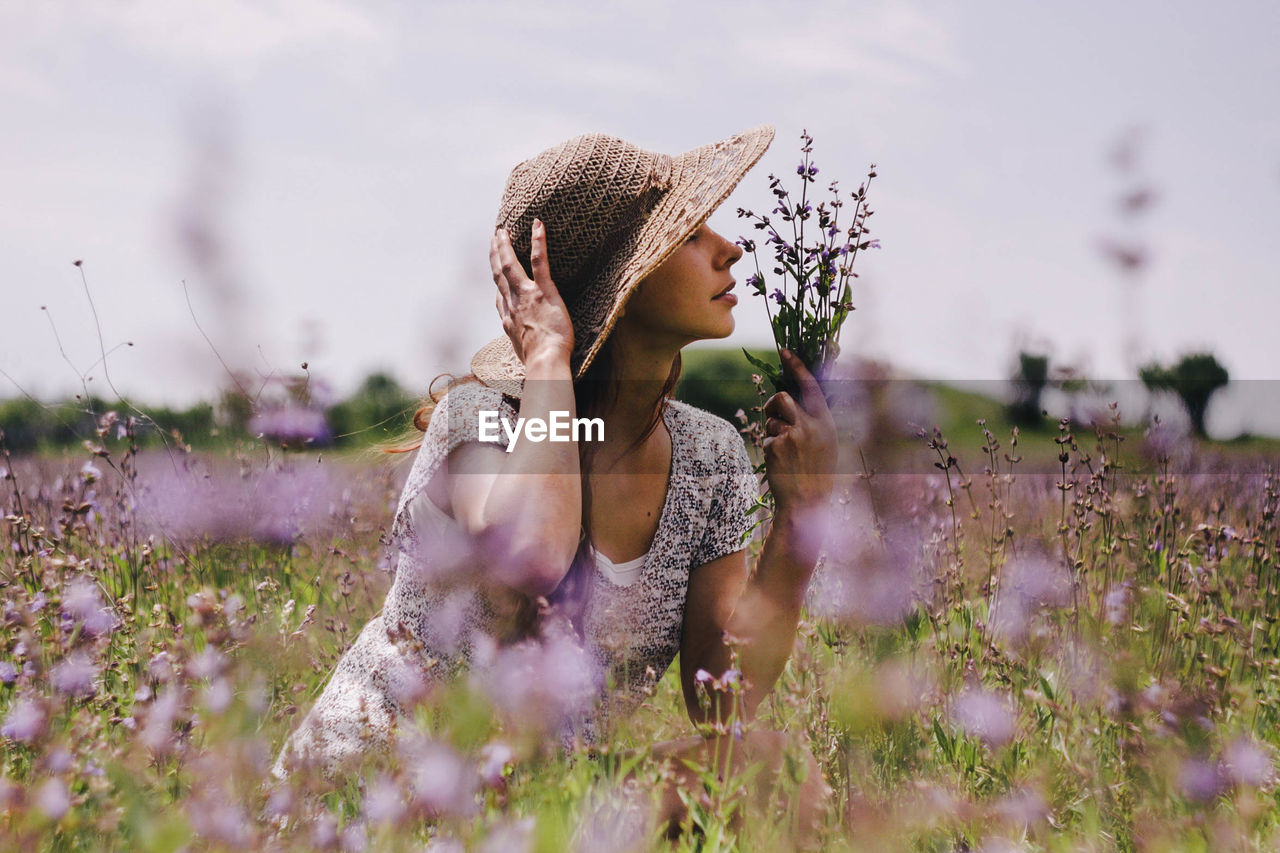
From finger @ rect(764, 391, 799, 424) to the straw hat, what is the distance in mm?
405

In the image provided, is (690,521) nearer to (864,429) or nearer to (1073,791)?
(864,429)

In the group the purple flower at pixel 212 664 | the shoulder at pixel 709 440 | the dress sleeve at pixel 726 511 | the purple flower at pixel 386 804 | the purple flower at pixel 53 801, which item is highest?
the shoulder at pixel 709 440

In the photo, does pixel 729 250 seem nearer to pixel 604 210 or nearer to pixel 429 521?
pixel 604 210

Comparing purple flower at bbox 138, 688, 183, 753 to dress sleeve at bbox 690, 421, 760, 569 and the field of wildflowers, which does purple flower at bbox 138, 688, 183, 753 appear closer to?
the field of wildflowers

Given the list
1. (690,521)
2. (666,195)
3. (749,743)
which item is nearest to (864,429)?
(690,521)

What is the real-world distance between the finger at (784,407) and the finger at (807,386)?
0.12ft

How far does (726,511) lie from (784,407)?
1.73ft

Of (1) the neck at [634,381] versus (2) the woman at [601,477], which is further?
(1) the neck at [634,381]

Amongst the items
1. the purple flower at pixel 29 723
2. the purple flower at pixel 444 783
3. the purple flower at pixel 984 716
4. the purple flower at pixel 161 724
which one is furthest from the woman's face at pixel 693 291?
the purple flower at pixel 29 723

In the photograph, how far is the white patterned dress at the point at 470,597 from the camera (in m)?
2.03

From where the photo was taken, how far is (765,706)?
2.83 meters

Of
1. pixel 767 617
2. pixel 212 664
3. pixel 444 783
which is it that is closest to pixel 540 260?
pixel 767 617

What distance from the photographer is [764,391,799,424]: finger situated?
6.85ft

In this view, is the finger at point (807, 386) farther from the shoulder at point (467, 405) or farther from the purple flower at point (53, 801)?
the purple flower at point (53, 801)
